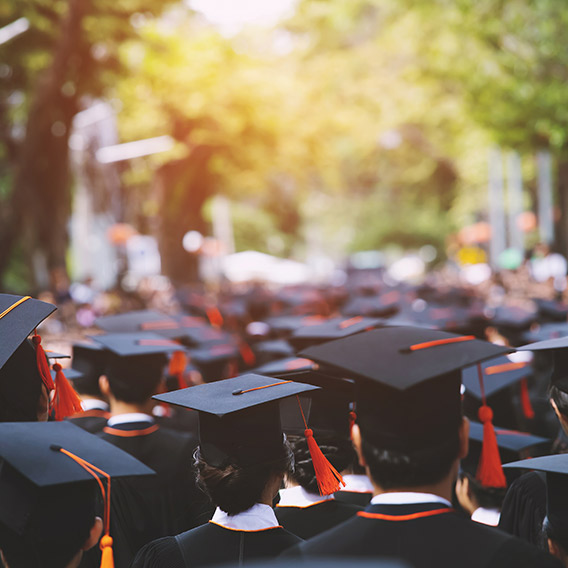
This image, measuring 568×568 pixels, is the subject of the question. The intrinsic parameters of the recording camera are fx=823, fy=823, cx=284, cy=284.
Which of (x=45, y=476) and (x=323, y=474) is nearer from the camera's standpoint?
(x=45, y=476)

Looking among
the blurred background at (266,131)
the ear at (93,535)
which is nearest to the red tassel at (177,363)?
the ear at (93,535)

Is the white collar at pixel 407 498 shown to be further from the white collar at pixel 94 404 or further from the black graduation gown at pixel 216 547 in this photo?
the white collar at pixel 94 404

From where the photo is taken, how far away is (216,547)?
2355 mm

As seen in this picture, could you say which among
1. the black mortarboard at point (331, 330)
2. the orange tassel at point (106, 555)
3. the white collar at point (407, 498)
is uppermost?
the white collar at point (407, 498)

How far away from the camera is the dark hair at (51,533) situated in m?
2.26

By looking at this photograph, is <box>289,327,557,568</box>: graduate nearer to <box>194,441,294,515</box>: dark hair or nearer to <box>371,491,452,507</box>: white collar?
<box>371,491,452,507</box>: white collar

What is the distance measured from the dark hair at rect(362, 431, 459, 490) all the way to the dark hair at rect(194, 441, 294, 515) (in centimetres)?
54

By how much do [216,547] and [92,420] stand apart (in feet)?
7.59

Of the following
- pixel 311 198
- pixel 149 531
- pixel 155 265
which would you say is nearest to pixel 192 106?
pixel 155 265

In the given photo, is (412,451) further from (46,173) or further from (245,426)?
(46,173)

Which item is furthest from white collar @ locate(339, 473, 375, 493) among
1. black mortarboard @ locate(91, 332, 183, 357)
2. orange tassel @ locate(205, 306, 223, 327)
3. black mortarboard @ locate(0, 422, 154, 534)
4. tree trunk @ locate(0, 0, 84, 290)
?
tree trunk @ locate(0, 0, 84, 290)

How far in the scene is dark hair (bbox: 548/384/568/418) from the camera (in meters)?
2.87

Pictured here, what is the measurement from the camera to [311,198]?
5231 centimetres

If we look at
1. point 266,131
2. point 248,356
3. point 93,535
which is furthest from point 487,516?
point 266,131
